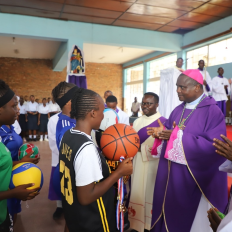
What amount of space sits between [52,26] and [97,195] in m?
7.60

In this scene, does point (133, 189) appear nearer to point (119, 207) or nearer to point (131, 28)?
point (119, 207)

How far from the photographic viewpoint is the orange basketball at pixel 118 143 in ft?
6.88

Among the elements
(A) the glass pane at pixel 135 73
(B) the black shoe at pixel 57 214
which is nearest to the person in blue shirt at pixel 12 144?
(B) the black shoe at pixel 57 214

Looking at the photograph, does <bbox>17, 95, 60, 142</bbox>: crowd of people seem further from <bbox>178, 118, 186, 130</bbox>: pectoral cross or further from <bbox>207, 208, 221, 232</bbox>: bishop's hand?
<bbox>207, 208, 221, 232</bbox>: bishop's hand

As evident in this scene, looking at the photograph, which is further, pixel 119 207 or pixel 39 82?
pixel 39 82

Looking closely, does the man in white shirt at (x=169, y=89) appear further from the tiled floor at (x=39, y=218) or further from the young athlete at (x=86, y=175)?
the young athlete at (x=86, y=175)

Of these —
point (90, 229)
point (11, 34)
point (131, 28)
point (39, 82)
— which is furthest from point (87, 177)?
point (39, 82)

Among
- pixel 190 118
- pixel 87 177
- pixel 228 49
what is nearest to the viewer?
pixel 87 177

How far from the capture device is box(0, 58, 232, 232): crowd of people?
150 cm

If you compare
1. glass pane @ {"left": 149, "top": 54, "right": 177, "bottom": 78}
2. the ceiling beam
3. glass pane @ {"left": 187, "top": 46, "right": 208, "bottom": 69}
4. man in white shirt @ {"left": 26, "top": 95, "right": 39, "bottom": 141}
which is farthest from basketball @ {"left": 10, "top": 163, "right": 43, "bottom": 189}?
glass pane @ {"left": 149, "top": 54, "right": 177, "bottom": 78}

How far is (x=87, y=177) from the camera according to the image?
1403 millimetres

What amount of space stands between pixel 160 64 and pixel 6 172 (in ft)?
43.5

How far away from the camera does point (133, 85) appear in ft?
55.4

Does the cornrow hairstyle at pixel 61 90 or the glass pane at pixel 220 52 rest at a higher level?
the glass pane at pixel 220 52
